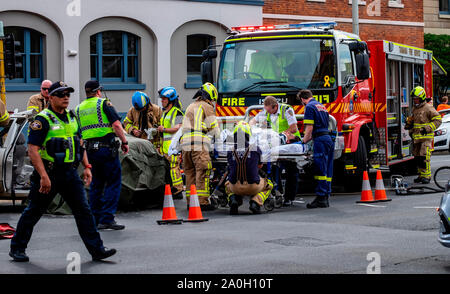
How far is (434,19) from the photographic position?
132 ft

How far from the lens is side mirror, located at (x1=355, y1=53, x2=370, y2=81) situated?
50.0 ft

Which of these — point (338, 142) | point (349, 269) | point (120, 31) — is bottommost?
point (349, 269)

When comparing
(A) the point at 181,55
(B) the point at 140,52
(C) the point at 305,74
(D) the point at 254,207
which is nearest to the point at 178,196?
(D) the point at 254,207

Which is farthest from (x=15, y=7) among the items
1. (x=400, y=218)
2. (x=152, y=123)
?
(x=400, y=218)

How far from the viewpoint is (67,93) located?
30.3 ft

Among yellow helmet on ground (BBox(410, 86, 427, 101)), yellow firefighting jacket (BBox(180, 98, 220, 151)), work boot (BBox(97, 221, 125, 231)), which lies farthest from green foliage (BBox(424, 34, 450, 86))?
work boot (BBox(97, 221, 125, 231))

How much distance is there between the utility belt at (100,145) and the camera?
447 inches

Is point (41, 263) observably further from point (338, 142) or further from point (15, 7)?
point (15, 7)

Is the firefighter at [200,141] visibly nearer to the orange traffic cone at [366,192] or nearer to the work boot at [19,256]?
the orange traffic cone at [366,192]

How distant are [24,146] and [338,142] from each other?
204 inches

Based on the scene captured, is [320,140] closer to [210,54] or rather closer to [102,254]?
[210,54]

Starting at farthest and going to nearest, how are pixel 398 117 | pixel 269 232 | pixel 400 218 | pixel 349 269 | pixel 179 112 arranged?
Result: pixel 398 117 < pixel 179 112 < pixel 400 218 < pixel 269 232 < pixel 349 269

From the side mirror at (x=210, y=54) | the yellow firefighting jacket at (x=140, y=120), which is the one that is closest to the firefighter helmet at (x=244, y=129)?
the yellow firefighting jacket at (x=140, y=120)

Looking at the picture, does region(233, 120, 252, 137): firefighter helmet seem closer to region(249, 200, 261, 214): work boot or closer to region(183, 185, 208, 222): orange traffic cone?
region(249, 200, 261, 214): work boot
